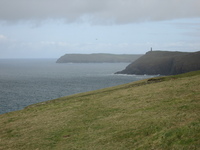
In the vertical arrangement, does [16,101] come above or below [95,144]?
below

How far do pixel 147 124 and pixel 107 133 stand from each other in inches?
131

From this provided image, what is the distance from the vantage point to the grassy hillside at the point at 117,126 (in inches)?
689

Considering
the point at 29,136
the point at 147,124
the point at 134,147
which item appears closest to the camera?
the point at 134,147

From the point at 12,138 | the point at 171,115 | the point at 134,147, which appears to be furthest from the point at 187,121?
the point at 12,138

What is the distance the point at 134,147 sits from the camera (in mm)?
16953

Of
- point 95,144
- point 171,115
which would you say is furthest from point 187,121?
point 95,144

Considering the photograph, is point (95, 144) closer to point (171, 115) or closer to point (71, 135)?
point (71, 135)

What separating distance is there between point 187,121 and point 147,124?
3.16 metres

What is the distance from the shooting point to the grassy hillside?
57.4 ft

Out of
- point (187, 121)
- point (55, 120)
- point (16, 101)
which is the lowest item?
point (16, 101)

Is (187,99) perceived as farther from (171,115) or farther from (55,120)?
(55,120)

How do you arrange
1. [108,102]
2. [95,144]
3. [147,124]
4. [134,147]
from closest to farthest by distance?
[134,147] → [95,144] → [147,124] → [108,102]

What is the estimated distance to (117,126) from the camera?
→ 22750mm

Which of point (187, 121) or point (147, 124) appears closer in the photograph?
point (187, 121)
